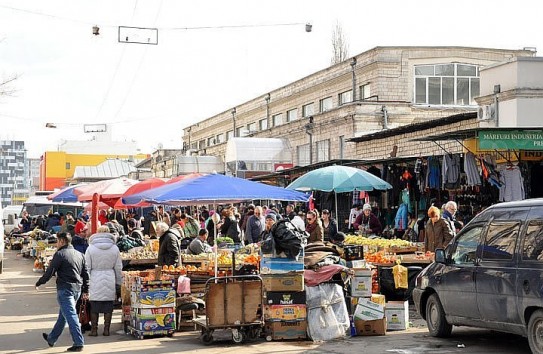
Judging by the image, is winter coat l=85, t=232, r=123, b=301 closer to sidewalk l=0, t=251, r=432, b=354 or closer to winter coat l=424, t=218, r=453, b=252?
sidewalk l=0, t=251, r=432, b=354

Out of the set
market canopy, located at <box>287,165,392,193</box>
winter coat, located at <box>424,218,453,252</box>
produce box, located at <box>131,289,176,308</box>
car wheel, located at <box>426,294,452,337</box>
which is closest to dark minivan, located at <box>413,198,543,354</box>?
car wheel, located at <box>426,294,452,337</box>

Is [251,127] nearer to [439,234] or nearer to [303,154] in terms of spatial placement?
[303,154]

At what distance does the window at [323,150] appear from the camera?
40312 millimetres

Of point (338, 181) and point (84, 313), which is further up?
point (338, 181)

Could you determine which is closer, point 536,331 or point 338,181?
point 536,331

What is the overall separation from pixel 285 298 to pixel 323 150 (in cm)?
2875

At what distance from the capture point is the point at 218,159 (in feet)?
182

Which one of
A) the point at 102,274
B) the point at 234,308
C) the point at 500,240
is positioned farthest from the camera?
the point at 102,274

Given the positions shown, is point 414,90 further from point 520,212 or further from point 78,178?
point 78,178

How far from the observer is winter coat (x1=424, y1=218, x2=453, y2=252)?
1623 centimetres

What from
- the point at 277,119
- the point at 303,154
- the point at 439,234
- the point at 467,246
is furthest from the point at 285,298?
the point at 277,119

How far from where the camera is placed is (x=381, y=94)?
40.2 meters

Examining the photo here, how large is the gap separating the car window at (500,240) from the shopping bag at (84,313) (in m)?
6.53

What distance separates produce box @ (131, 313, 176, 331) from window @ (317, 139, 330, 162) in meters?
27.6
